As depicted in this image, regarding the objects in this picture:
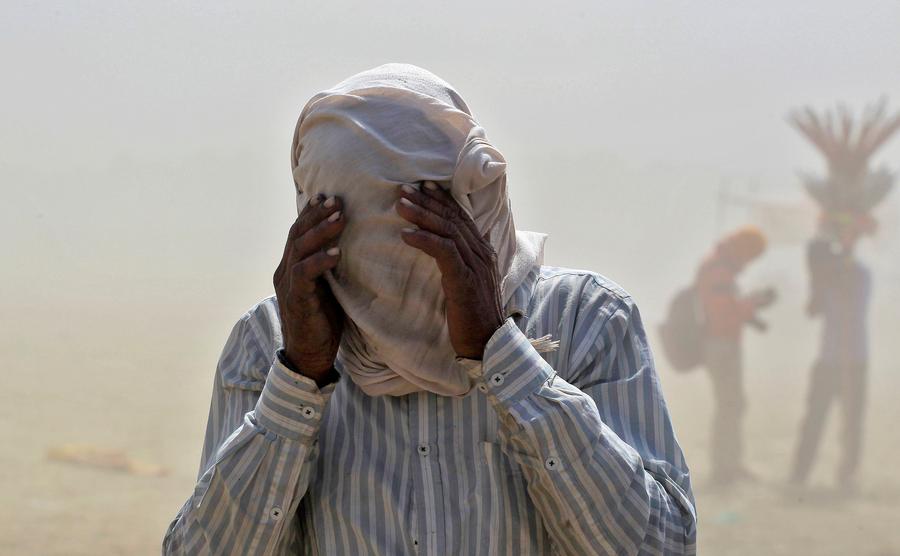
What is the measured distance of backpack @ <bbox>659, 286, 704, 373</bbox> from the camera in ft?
17.0

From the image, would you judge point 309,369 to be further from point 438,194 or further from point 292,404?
point 438,194

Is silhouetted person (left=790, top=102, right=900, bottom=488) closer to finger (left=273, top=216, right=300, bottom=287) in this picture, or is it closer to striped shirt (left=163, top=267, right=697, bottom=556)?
striped shirt (left=163, top=267, right=697, bottom=556)

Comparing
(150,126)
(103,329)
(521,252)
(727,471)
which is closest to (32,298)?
(103,329)

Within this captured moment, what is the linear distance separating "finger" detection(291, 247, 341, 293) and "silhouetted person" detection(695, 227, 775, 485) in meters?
4.05

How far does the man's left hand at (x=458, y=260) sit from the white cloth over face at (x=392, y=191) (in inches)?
1.4

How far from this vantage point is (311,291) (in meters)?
1.39

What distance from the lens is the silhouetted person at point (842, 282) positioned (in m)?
5.20

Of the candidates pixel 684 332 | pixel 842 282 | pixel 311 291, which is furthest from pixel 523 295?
pixel 842 282

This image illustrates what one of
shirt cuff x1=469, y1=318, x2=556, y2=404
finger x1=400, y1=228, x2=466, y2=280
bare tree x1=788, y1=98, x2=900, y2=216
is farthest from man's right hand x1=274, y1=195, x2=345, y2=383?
bare tree x1=788, y1=98, x2=900, y2=216

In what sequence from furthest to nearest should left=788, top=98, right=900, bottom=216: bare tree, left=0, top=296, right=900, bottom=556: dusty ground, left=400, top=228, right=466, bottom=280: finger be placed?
left=788, top=98, right=900, bottom=216: bare tree → left=0, top=296, right=900, bottom=556: dusty ground → left=400, top=228, right=466, bottom=280: finger

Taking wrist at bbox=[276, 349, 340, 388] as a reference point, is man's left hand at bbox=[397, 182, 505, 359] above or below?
above

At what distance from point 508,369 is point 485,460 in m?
0.17

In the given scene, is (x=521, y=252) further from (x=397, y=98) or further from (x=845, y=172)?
(x=845, y=172)

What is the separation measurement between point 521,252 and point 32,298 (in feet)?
12.5
